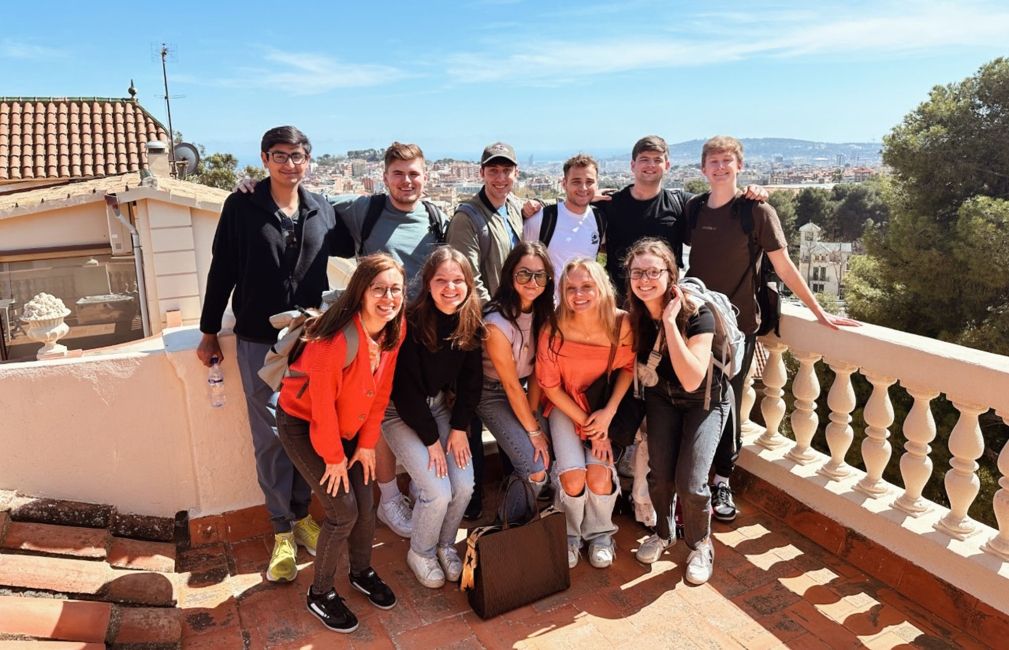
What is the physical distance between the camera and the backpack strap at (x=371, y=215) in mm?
3205

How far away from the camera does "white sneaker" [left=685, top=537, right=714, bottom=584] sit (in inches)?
114

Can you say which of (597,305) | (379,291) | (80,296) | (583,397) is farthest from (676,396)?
(80,296)

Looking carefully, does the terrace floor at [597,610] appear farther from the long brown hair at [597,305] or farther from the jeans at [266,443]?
the long brown hair at [597,305]

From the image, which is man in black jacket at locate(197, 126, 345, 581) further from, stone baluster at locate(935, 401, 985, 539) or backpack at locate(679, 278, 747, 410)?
stone baluster at locate(935, 401, 985, 539)

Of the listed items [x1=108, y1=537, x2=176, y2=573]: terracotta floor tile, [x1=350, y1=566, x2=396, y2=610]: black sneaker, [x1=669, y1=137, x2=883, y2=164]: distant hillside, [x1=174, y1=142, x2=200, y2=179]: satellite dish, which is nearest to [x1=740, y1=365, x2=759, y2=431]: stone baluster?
[x1=350, y1=566, x2=396, y2=610]: black sneaker

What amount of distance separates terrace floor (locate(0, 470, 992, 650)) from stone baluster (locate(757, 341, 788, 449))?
1.84 ft

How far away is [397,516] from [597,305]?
4.52ft

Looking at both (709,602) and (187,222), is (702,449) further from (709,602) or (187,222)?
(187,222)

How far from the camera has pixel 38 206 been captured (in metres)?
11.8

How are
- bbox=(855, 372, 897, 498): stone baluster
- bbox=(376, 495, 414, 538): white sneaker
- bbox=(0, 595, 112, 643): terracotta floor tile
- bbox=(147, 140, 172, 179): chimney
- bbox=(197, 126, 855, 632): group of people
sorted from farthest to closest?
bbox=(147, 140, 172, 179): chimney, bbox=(376, 495, 414, 538): white sneaker, bbox=(855, 372, 897, 498): stone baluster, bbox=(197, 126, 855, 632): group of people, bbox=(0, 595, 112, 643): terracotta floor tile

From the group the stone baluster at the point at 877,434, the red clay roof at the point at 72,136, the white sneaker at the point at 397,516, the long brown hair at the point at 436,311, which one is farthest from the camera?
the red clay roof at the point at 72,136

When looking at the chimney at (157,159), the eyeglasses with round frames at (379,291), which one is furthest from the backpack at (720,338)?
the chimney at (157,159)

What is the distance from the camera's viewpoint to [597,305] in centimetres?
289

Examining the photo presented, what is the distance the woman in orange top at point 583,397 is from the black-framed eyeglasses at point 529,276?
3.9 inches
